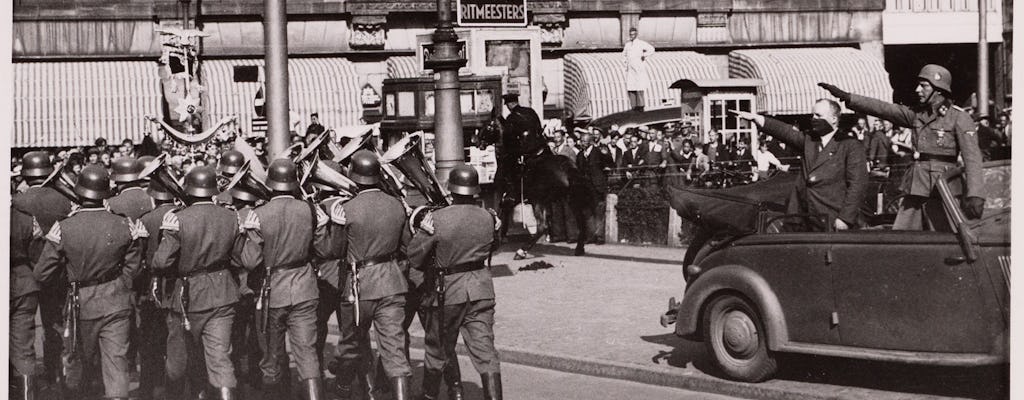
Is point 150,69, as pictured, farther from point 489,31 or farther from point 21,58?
point 489,31

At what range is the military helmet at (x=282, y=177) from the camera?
36.3 ft

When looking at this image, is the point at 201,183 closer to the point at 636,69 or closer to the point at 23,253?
the point at 23,253

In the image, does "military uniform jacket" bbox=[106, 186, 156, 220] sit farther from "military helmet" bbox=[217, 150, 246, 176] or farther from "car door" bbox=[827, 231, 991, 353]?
"car door" bbox=[827, 231, 991, 353]

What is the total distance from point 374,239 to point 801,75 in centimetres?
2621

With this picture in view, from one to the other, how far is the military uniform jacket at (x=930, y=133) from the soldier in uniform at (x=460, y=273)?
2.87m

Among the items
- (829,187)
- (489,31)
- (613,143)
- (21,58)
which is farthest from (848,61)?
(829,187)

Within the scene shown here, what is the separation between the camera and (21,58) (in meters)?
33.1

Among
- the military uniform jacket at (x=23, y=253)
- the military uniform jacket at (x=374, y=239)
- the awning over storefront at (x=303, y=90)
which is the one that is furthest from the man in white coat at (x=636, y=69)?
the military uniform jacket at (x=23, y=253)

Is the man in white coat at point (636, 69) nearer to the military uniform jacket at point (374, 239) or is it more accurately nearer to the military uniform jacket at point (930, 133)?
the military uniform jacket at point (930, 133)

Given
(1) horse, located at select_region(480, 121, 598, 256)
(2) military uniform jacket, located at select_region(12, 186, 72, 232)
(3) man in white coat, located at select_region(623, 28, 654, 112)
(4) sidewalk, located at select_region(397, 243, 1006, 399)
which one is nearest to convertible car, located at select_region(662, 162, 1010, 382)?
(4) sidewalk, located at select_region(397, 243, 1006, 399)

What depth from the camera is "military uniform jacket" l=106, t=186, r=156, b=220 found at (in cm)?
1341

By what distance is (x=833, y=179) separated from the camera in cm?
1191

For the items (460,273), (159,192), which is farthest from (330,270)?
(159,192)

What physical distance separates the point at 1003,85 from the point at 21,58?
70.5 feet
